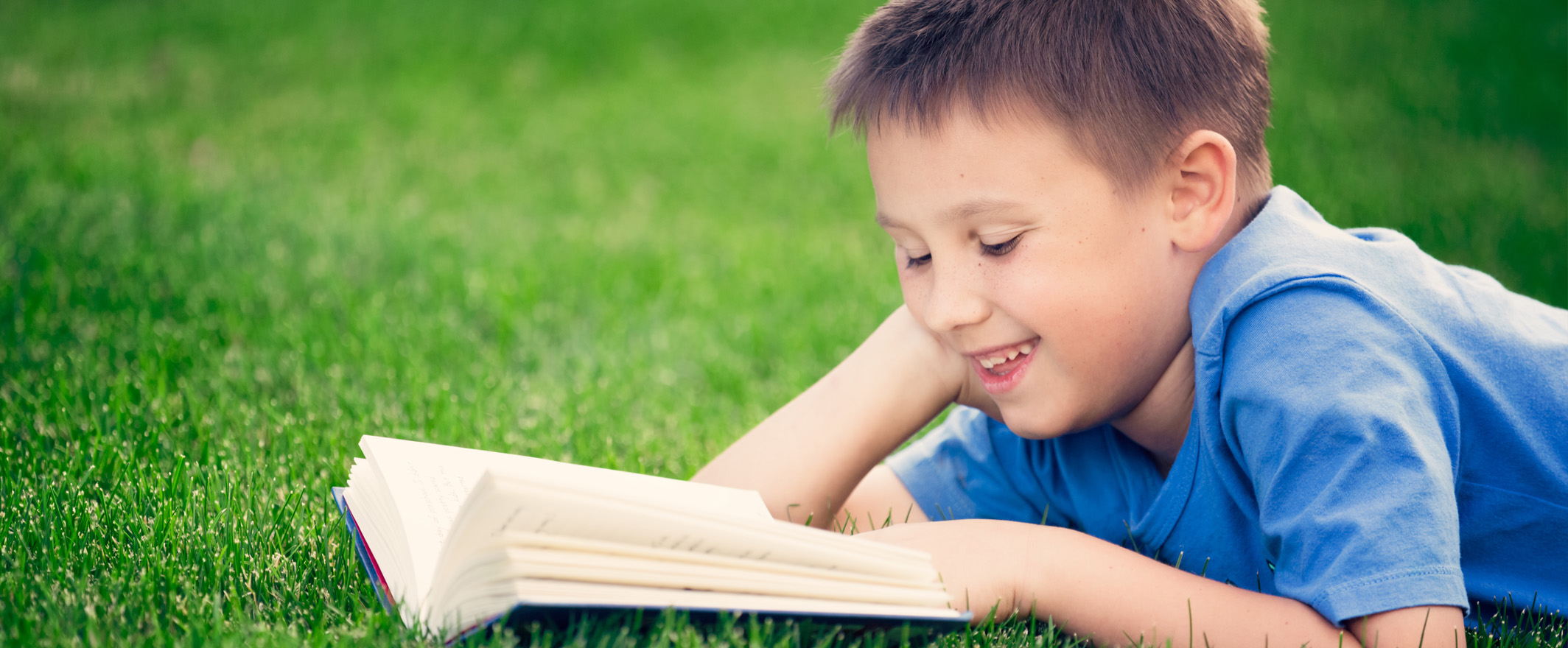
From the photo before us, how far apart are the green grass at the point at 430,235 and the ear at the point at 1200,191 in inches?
28.9

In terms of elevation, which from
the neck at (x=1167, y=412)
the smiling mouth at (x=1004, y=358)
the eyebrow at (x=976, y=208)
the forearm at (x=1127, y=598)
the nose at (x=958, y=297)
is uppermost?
the eyebrow at (x=976, y=208)

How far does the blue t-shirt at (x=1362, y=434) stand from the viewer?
5.00 feet

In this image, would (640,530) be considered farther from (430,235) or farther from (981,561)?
(430,235)

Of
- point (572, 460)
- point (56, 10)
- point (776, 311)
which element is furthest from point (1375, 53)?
point (56, 10)

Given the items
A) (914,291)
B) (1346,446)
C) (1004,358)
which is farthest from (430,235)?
(1346,446)

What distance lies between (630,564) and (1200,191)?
1.18m

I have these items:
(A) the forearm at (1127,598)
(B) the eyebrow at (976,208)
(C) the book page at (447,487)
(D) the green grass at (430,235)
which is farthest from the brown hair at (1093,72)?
(D) the green grass at (430,235)

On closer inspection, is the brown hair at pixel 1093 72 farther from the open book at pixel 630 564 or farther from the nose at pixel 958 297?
the open book at pixel 630 564

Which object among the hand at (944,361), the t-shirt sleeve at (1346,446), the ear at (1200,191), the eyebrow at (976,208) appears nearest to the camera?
the t-shirt sleeve at (1346,446)

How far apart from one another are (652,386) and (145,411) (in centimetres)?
136

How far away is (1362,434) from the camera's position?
1.53 meters

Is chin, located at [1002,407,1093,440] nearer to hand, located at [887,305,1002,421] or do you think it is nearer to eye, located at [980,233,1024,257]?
hand, located at [887,305,1002,421]

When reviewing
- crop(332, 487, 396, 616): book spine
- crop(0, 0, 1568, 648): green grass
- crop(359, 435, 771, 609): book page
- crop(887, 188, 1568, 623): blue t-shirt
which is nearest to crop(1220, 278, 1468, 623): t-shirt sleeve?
crop(887, 188, 1568, 623): blue t-shirt

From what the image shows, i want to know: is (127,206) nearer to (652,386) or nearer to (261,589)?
(652,386)
